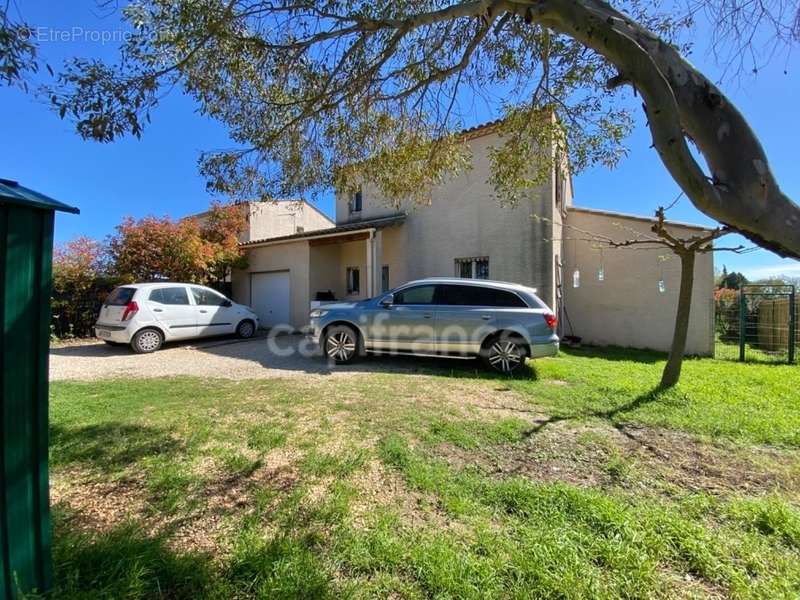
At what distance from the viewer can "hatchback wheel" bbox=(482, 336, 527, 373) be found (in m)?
7.47

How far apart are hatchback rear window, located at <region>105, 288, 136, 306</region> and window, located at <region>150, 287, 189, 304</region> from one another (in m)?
0.46

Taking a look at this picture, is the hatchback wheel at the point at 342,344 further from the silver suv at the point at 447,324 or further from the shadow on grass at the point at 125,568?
the shadow on grass at the point at 125,568

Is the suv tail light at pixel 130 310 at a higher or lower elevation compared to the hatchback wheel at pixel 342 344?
higher

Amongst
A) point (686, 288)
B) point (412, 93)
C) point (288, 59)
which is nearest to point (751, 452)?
point (686, 288)

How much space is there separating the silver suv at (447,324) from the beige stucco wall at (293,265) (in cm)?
540

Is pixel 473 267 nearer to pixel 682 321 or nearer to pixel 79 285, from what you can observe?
pixel 682 321

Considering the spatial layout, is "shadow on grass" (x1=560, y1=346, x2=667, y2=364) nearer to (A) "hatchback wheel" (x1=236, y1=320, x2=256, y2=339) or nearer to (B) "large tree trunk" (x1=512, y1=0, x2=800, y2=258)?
(B) "large tree trunk" (x1=512, y1=0, x2=800, y2=258)

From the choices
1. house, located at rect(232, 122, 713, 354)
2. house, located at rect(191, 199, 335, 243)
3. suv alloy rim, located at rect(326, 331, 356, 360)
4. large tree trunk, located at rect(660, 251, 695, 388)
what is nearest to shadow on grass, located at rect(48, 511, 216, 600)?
suv alloy rim, located at rect(326, 331, 356, 360)

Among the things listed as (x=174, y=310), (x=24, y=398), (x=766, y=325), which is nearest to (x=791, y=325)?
(x=766, y=325)

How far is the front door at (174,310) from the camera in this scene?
32.5 feet

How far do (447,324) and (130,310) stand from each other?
7741 millimetres

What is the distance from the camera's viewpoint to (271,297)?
15016mm

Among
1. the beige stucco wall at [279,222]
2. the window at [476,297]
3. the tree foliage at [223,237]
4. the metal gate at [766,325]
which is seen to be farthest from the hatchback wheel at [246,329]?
the metal gate at [766,325]

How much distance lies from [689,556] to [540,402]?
10.8 ft
